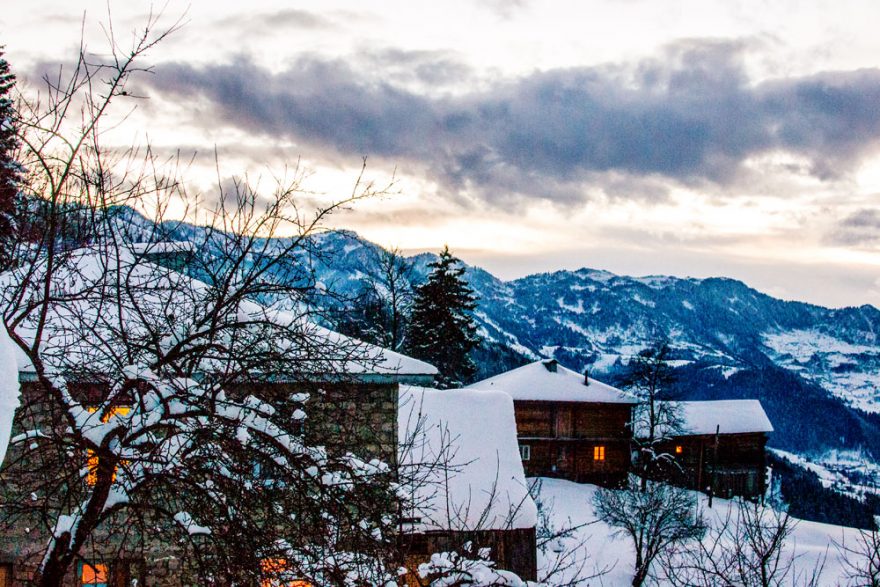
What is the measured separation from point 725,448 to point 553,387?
1494 centimetres

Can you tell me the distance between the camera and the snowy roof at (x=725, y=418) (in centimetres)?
4750

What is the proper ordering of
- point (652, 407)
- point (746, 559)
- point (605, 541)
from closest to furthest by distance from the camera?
point (746, 559) < point (605, 541) < point (652, 407)

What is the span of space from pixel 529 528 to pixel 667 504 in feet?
45.7

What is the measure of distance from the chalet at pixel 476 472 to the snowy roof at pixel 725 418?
36002 millimetres

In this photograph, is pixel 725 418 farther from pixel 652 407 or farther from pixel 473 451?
pixel 473 451

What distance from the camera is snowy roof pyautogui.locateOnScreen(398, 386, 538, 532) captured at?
11.6 metres

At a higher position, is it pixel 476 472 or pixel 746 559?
pixel 476 472

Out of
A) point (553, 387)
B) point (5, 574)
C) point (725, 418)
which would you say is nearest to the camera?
point (5, 574)

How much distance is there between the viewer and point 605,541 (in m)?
27.2

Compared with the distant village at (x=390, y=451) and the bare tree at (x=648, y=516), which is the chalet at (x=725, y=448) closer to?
the distant village at (x=390, y=451)

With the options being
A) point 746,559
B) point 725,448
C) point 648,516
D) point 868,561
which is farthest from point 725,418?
point 746,559

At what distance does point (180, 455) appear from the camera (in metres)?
5.24

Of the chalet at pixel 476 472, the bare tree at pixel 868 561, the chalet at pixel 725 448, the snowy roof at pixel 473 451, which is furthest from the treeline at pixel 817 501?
the chalet at pixel 476 472

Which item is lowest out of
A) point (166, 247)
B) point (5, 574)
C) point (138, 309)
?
point (5, 574)
